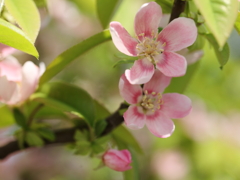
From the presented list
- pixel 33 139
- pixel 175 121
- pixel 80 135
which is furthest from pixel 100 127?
pixel 175 121

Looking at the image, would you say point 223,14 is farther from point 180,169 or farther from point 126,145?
point 180,169

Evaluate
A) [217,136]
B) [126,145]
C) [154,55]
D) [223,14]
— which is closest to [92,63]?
[217,136]

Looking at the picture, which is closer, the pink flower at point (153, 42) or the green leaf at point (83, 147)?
the pink flower at point (153, 42)

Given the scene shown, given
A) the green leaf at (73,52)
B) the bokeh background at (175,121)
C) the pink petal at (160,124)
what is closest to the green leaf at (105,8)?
the green leaf at (73,52)

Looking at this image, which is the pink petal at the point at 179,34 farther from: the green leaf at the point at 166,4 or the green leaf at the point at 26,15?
the green leaf at the point at 26,15

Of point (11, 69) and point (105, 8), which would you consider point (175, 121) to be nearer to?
point (105, 8)

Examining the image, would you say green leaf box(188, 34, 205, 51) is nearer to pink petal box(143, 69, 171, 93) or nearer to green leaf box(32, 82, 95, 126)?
pink petal box(143, 69, 171, 93)
